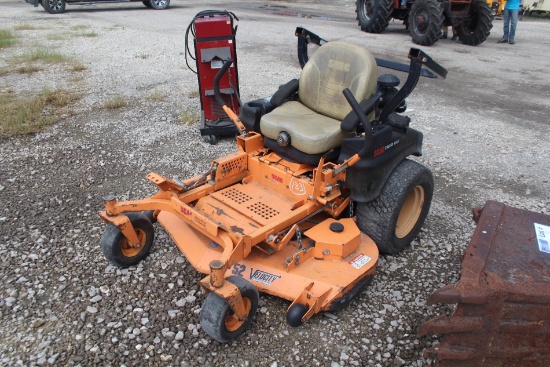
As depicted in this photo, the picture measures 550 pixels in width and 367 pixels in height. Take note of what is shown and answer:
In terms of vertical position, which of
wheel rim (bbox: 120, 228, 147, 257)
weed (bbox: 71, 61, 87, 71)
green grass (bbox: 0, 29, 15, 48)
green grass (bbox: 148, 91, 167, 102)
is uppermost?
green grass (bbox: 0, 29, 15, 48)

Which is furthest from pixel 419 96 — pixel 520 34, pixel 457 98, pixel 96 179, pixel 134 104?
pixel 520 34

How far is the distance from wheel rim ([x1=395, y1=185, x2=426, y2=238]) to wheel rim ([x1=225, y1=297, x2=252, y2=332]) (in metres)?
1.50

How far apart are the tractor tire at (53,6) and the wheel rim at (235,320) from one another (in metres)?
16.0

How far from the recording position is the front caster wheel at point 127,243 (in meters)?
3.21

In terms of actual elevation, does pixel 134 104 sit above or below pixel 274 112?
below

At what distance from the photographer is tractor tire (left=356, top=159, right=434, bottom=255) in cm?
333

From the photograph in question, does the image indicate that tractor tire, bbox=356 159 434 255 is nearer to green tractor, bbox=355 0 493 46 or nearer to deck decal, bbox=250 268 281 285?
deck decal, bbox=250 268 281 285

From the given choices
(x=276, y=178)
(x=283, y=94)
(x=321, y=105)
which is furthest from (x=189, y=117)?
(x=276, y=178)

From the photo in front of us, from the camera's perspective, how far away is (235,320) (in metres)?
2.76

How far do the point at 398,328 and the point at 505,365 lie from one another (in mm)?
871

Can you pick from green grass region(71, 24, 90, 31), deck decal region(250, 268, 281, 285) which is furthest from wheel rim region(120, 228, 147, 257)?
green grass region(71, 24, 90, 31)

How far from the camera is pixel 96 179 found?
15.4 ft

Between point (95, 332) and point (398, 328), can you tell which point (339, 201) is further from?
point (95, 332)

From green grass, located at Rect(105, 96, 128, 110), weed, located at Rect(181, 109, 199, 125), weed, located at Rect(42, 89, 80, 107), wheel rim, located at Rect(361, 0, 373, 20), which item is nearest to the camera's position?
weed, located at Rect(181, 109, 199, 125)
